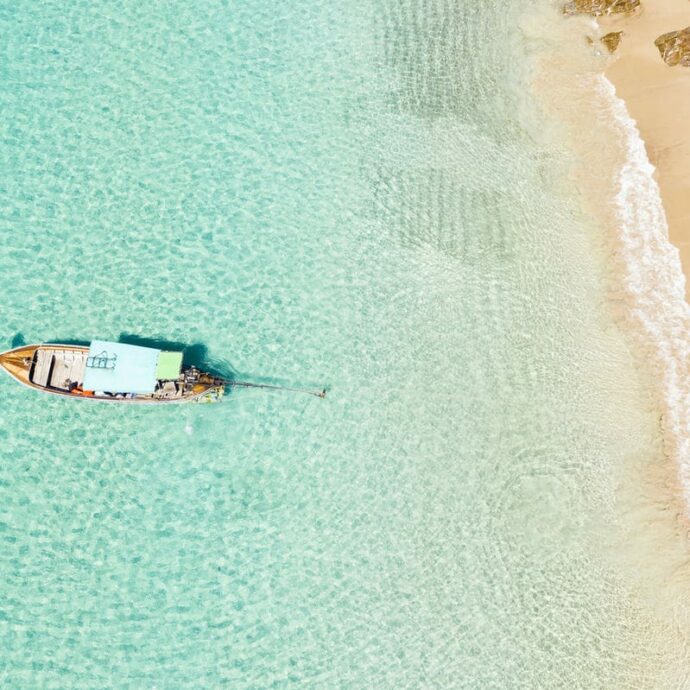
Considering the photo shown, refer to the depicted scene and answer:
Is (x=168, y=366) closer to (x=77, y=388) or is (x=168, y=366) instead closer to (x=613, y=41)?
(x=77, y=388)

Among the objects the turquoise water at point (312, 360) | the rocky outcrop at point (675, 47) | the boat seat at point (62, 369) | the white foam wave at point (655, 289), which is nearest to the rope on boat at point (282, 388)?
the turquoise water at point (312, 360)

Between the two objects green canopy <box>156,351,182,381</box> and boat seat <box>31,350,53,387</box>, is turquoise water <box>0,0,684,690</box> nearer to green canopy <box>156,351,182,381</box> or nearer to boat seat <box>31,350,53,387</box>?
boat seat <box>31,350,53,387</box>

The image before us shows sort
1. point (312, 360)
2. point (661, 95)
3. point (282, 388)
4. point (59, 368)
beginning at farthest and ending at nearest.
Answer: point (661, 95) → point (312, 360) → point (282, 388) → point (59, 368)

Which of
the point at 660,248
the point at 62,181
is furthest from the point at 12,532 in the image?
the point at 660,248

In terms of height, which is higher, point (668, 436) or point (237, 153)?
point (237, 153)

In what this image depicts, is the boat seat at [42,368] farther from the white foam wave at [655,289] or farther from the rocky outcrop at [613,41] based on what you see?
the rocky outcrop at [613,41]

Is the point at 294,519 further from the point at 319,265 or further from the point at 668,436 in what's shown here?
the point at 668,436

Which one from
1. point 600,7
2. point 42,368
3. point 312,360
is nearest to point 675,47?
point 600,7
